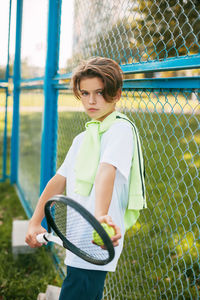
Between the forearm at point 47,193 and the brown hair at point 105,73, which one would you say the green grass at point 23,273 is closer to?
the forearm at point 47,193

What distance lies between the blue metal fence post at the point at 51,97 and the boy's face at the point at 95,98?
1.67 meters

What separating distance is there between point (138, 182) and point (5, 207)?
12.8 ft

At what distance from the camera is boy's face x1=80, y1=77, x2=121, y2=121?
1.71 metres

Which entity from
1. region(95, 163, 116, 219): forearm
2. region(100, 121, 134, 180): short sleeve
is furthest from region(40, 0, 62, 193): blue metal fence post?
region(95, 163, 116, 219): forearm

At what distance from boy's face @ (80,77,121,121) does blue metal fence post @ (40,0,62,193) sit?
1.67m

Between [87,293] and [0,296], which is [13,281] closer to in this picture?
[0,296]

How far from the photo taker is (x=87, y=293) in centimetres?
174

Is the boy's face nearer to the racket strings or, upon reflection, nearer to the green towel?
the green towel

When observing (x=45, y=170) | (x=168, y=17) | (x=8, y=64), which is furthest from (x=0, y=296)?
(x=8, y=64)

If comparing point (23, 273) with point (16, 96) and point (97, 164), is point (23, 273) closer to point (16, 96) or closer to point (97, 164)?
point (97, 164)

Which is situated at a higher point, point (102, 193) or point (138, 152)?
point (138, 152)

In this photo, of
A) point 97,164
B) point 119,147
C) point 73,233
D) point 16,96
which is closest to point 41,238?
point 73,233

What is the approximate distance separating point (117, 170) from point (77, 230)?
1.01 feet

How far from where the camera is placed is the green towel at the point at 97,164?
1.65 meters
